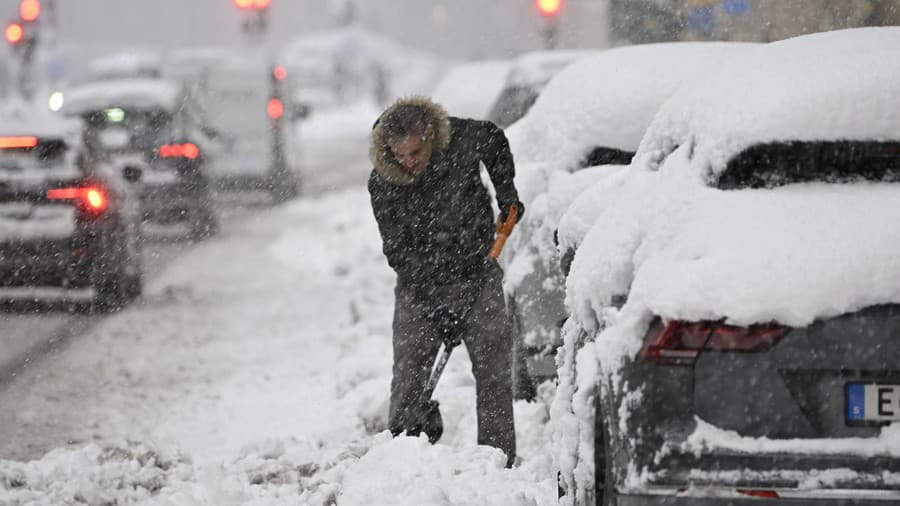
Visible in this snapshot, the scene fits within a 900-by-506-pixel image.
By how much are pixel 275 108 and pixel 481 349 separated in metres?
15.1

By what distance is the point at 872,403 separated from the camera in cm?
359

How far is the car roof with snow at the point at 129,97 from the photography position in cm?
1598

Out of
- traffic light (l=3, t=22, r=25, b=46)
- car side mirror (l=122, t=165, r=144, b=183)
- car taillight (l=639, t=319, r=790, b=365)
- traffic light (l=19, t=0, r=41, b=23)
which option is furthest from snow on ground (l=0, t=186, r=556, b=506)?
traffic light (l=3, t=22, r=25, b=46)

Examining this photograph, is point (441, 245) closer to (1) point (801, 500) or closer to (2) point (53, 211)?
(1) point (801, 500)

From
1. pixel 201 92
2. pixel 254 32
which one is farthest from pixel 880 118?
pixel 254 32

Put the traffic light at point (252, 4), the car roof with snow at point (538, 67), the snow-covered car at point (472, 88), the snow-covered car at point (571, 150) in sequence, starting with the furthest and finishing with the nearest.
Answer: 1. the traffic light at point (252, 4)
2. the snow-covered car at point (472, 88)
3. the car roof with snow at point (538, 67)
4. the snow-covered car at point (571, 150)

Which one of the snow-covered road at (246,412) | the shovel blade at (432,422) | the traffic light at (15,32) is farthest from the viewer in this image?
the traffic light at (15,32)

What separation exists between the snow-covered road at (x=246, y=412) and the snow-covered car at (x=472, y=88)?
2.98 m

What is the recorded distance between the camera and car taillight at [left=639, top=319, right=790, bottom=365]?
357 cm

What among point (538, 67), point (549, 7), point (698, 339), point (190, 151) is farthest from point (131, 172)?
point (549, 7)

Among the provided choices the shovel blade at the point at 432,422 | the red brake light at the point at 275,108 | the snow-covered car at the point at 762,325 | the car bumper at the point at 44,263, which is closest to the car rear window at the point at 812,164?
the snow-covered car at the point at 762,325

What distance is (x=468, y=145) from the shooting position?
5469 millimetres

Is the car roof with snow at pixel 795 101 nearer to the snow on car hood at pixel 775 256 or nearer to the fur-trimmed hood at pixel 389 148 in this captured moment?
the snow on car hood at pixel 775 256

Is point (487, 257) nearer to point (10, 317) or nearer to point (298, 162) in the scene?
point (10, 317)
